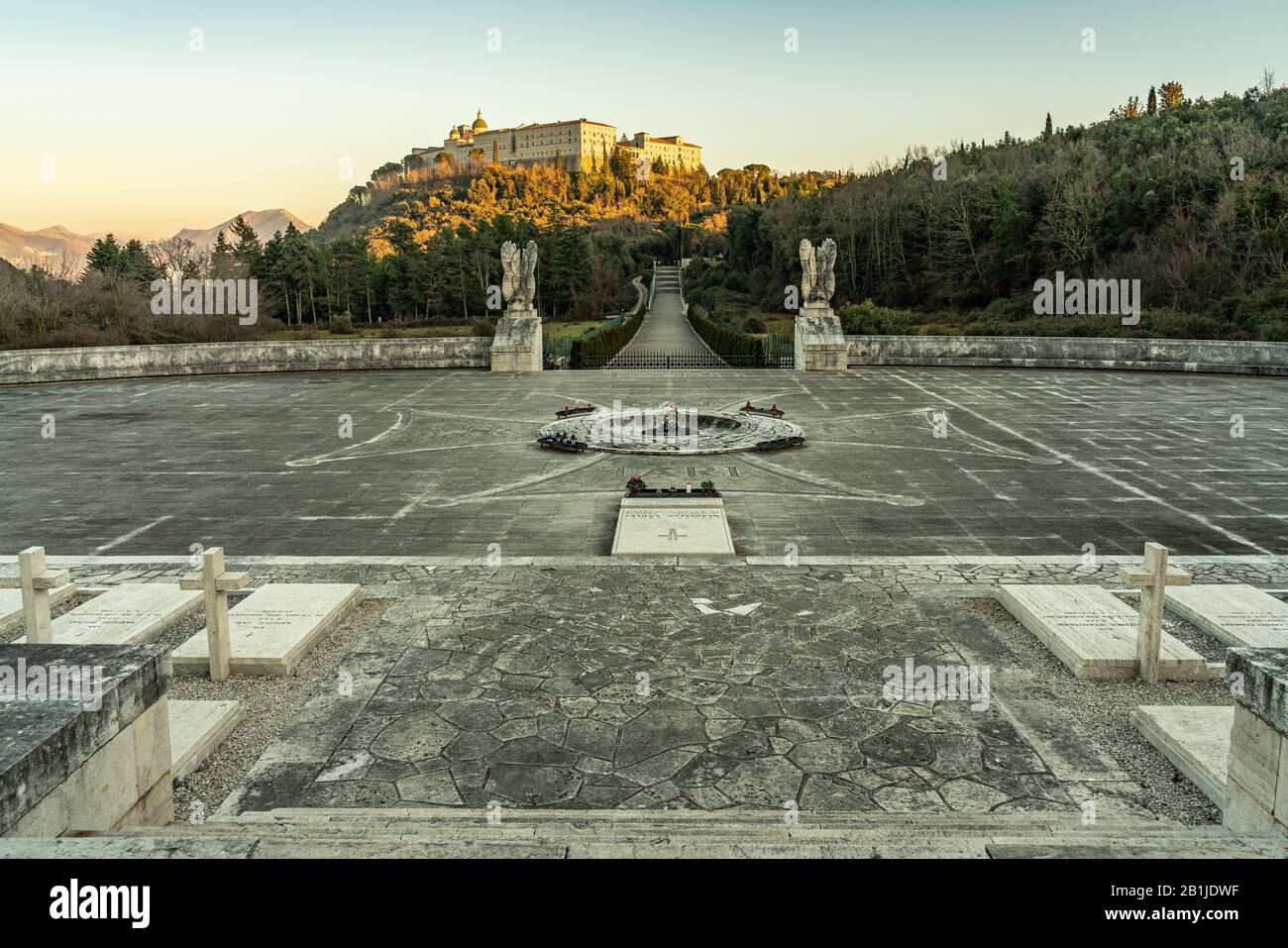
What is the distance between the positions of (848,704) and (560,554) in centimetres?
453

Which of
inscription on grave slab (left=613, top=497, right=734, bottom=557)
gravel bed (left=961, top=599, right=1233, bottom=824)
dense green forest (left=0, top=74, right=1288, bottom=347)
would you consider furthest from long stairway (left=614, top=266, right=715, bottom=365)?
gravel bed (left=961, top=599, right=1233, bottom=824)

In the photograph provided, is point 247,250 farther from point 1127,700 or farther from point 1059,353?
point 1127,700

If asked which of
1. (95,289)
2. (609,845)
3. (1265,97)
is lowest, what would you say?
(609,845)

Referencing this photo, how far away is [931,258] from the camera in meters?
56.8

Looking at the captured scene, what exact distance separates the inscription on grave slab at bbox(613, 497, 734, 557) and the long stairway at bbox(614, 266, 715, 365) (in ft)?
68.4

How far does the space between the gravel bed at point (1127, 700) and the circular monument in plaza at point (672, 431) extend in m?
8.25

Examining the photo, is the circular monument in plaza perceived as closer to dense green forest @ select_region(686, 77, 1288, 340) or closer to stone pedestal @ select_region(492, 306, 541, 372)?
stone pedestal @ select_region(492, 306, 541, 372)

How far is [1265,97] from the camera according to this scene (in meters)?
59.8

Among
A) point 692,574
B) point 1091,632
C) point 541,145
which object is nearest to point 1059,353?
point 692,574

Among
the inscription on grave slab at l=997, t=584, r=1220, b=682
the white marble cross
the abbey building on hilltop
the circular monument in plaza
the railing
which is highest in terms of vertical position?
the abbey building on hilltop

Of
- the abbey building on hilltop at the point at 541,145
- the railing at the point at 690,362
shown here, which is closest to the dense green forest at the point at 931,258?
the railing at the point at 690,362

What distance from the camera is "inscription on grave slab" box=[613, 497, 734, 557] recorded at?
10.0m
